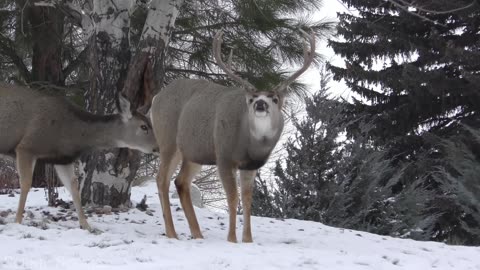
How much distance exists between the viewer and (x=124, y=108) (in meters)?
7.38

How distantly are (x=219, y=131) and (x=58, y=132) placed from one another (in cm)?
179

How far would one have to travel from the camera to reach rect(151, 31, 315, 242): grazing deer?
6141 mm

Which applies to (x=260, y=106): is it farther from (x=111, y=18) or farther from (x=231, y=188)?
(x=111, y=18)

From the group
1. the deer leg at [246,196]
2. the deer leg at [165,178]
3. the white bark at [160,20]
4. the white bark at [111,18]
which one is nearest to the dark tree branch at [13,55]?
the white bark at [111,18]

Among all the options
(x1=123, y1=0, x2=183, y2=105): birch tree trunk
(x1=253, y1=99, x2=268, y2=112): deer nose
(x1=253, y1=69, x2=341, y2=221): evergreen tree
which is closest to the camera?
(x1=253, y1=99, x2=268, y2=112): deer nose

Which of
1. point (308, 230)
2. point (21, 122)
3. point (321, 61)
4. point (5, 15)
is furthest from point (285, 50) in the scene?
point (21, 122)

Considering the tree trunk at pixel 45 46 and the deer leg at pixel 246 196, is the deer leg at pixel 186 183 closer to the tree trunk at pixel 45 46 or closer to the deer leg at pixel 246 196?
the deer leg at pixel 246 196

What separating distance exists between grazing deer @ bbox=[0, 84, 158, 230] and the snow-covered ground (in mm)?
510

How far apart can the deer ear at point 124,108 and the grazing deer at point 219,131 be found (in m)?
0.45

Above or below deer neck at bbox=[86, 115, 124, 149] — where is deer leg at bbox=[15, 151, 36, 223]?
below

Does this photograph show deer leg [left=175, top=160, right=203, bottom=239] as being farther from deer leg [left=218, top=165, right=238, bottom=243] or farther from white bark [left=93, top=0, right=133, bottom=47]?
white bark [left=93, top=0, right=133, bottom=47]

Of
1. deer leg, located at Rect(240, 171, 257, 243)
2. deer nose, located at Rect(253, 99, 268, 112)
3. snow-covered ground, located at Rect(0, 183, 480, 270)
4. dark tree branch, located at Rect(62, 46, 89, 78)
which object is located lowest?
snow-covered ground, located at Rect(0, 183, 480, 270)

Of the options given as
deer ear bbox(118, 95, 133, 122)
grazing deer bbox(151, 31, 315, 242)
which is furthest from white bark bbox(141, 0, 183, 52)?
grazing deer bbox(151, 31, 315, 242)

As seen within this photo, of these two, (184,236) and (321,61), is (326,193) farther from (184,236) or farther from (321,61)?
(321,61)
